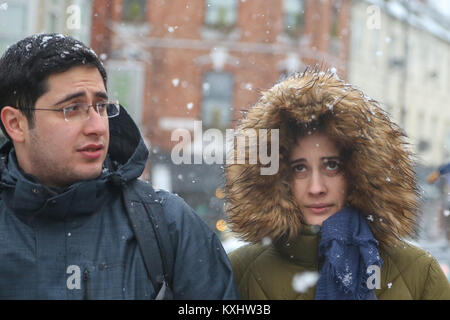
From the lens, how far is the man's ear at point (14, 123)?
9.16 ft

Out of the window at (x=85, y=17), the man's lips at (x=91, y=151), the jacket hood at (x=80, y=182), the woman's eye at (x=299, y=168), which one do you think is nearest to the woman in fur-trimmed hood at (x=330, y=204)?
the woman's eye at (x=299, y=168)

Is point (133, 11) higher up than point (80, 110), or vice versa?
point (133, 11)

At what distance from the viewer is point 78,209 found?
2.66 m

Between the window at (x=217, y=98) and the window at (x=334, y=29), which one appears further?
Result: the window at (x=334, y=29)

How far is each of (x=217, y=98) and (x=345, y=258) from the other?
60.4ft

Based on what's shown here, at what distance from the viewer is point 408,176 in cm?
301

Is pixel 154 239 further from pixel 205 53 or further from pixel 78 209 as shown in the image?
pixel 205 53

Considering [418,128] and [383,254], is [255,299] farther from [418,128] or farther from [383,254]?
[418,128]

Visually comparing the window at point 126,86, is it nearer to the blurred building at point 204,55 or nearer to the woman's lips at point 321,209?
the blurred building at point 204,55

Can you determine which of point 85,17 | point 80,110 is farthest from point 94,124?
point 85,17

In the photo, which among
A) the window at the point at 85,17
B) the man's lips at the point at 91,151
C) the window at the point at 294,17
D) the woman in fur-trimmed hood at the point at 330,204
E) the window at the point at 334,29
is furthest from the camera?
the window at the point at 334,29

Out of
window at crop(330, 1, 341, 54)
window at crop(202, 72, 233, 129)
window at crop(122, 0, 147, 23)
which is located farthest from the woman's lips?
window at crop(330, 1, 341, 54)

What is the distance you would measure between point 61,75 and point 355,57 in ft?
73.6

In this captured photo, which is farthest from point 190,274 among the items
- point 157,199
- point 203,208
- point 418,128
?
point 418,128
